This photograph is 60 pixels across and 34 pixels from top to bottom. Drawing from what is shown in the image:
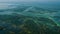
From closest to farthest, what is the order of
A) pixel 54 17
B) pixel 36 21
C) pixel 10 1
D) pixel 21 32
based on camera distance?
pixel 21 32 → pixel 36 21 → pixel 54 17 → pixel 10 1

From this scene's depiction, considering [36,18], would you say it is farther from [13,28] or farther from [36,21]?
[13,28]

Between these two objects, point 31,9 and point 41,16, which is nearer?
point 41,16

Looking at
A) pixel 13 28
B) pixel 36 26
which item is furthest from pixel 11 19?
pixel 36 26

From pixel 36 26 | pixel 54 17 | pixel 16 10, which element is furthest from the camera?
pixel 16 10

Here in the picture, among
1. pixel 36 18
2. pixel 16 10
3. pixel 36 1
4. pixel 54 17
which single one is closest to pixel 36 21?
pixel 36 18

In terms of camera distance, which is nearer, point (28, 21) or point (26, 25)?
point (26, 25)

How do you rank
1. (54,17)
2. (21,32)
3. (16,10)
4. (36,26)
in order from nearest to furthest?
(21,32) → (36,26) → (54,17) → (16,10)

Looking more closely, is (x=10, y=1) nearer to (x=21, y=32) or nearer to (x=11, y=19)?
(x=11, y=19)

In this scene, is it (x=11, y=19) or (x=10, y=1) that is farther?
(x=10, y=1)

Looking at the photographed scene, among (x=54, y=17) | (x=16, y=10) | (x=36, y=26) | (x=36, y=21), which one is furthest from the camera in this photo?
(x=16, y=10)
